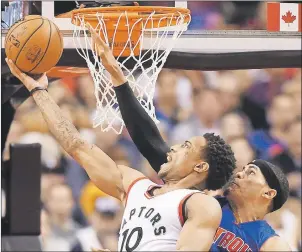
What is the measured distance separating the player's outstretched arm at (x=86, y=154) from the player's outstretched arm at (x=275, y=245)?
61 centimetres

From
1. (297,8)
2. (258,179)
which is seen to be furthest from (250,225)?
(297,8)

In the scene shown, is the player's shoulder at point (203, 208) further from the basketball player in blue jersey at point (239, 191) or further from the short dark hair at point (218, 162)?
the basketball player in blue jersey at point (239, 191)

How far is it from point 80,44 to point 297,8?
46.5 inches

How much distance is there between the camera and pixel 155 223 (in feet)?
11.5

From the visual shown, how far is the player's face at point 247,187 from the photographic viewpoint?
380cm

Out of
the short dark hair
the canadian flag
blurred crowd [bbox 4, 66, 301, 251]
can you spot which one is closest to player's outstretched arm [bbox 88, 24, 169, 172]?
the short dark hair

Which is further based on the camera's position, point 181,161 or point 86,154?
point 86,154

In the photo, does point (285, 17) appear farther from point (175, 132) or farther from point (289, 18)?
point (175, 132)

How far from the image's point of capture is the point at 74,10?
4.43m

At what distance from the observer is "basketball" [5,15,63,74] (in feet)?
13.2

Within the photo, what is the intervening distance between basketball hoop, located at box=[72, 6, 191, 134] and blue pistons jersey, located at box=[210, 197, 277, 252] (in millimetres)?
753

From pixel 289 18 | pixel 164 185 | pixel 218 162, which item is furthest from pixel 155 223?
pixel 289 18

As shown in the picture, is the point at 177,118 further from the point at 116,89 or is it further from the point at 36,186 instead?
the point at 116,89

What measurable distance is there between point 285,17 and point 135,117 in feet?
4.56
